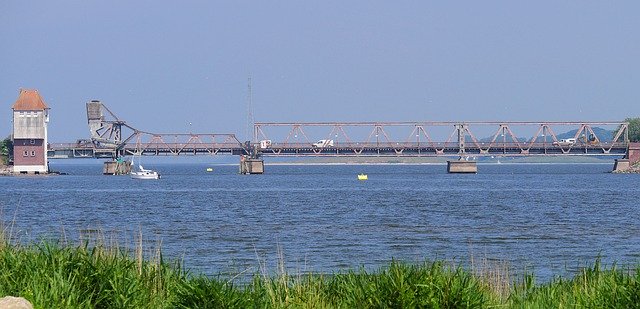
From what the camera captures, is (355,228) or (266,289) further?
(355,228)

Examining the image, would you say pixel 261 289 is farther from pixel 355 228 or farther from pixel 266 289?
pixel 355 228

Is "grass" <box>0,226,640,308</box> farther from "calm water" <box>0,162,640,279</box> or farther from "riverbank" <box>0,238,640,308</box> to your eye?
"calm water" <box>0,162,640,279</box>

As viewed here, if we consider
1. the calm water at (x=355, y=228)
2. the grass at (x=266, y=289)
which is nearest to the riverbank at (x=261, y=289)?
the grass at (x=266, y=289)

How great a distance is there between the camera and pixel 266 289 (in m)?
21.8

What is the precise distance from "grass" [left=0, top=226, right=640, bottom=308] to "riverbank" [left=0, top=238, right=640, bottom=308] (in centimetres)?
2

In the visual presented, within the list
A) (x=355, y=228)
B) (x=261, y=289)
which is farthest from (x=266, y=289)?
(x=355, y=228)

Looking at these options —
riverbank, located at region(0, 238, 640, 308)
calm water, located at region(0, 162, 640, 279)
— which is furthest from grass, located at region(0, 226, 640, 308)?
calm water, located at region(0, 162, 640, 279)

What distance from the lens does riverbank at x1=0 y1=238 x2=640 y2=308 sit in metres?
19.3

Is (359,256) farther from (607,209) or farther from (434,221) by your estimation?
(607,209)

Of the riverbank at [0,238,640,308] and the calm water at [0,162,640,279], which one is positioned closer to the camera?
the riverbank at [0,238,640,308]

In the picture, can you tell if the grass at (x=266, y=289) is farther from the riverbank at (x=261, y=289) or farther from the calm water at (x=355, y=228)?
the calm water at (x=355, y=228)

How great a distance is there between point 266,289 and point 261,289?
0.28m

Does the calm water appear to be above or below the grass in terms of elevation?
below

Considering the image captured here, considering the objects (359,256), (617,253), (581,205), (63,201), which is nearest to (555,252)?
(617,253)
